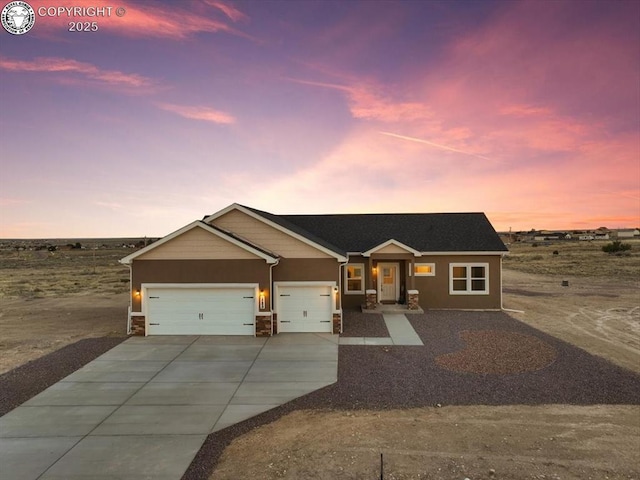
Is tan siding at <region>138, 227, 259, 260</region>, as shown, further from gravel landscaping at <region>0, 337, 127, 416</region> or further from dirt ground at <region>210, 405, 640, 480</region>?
dirt ground at <region>210, 405, 640, 480</region>

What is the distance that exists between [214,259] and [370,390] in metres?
8.49

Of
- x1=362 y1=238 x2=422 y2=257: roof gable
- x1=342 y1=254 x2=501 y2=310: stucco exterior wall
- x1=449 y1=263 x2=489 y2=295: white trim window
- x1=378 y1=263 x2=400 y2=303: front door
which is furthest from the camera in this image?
x1=378 y1=263 x2=400 y2=303: front door

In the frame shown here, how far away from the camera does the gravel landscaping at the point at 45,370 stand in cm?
864

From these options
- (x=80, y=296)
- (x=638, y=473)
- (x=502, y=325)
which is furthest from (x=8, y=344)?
(x=502, y=325)

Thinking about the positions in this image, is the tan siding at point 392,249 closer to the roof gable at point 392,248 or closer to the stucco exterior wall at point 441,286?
the roof gable at point 392,248

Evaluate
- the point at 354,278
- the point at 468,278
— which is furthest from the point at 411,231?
the point at 354,278

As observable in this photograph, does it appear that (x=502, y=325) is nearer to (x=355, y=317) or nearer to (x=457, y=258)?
(x=457, y=258)

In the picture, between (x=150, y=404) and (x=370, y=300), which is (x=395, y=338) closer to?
(x=370, y=300)

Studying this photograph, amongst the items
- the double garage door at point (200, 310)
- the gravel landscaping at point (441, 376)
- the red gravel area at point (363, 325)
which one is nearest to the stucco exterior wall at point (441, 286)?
the red gravel area at point (363, 325)

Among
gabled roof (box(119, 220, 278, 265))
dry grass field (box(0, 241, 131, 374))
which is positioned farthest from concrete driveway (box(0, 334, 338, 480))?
gabled roof (box(119, 220, 278, 265))

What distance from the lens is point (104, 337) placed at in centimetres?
1405

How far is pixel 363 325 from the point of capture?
51.9 ft

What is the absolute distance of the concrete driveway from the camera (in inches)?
231

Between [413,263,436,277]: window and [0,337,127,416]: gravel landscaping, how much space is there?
1483cm
